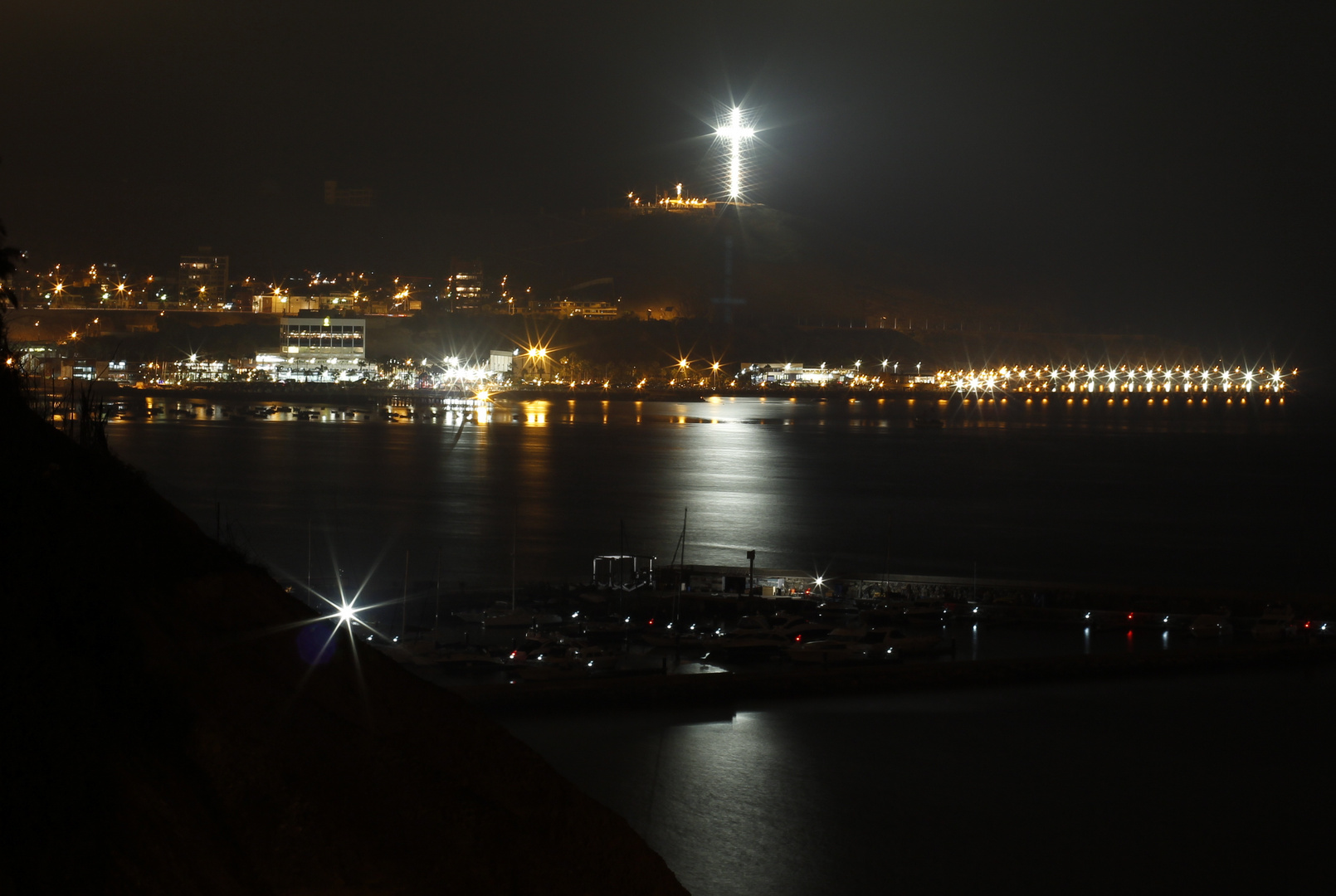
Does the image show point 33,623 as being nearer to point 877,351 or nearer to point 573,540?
point 573,540

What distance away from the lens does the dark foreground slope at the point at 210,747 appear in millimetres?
1520

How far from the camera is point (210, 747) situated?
1.78 meters

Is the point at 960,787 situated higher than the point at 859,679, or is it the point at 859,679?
the point at 859,679

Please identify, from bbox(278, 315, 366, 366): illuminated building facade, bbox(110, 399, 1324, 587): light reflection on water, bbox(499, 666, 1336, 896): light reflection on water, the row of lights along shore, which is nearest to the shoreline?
bbox(499, 666, 1336, 896): light reflection on water

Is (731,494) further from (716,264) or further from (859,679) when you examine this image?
(716,264)

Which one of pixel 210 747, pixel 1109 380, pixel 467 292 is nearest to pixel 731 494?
pixel 210 747

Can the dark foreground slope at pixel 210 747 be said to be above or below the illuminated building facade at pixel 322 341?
below

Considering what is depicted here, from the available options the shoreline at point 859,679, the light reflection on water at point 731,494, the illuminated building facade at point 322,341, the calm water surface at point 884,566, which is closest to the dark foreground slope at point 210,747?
the calm water surface at point 884,566

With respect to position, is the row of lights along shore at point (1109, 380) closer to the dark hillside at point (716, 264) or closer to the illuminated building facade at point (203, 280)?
the dark hillside at point (716, 264)

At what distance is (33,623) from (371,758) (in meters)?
0.59

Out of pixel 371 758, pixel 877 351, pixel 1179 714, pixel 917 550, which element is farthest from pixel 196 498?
pixel 877 351

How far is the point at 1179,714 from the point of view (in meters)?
6.86

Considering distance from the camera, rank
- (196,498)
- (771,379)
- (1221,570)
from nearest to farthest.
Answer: (1221,570)
(196,498)
(771,379)

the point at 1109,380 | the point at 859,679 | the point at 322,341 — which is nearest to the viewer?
the point at 859,679
